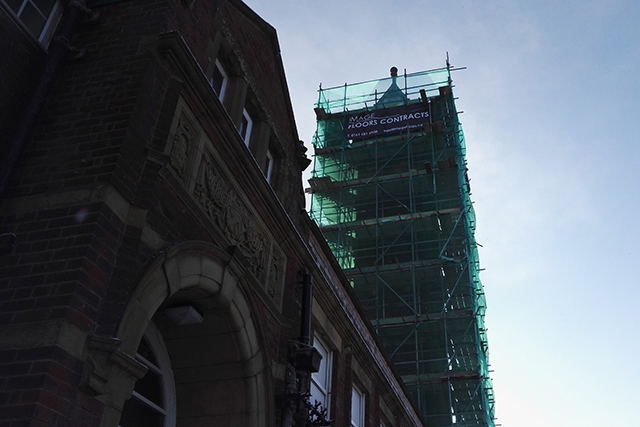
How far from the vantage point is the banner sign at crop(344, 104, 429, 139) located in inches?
1284

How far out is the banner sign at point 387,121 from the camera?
32.6 meters

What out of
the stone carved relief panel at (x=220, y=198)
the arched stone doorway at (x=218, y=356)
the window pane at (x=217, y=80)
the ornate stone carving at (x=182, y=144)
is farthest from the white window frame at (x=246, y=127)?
the arched stone doorway at (x=218, y=356)

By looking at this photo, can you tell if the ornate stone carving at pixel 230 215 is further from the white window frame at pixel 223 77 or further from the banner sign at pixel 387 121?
the banner sign at pixel 387 121

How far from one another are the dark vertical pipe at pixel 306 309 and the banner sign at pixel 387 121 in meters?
22.6

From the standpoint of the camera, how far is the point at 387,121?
33.2m

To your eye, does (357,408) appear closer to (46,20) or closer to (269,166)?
(269,166)

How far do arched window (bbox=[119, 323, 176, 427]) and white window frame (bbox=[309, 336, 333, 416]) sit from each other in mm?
3627

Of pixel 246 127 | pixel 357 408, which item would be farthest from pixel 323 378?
pixel 246 127

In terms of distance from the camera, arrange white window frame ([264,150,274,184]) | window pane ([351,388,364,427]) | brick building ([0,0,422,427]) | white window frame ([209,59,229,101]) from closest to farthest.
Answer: brick building ([0,0,422,427]) < white window frame ([209,59,229,101]) < white window frame ([264,150,274,184]) < window pane ([351,388,364,427])

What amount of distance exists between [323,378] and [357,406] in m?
2.22

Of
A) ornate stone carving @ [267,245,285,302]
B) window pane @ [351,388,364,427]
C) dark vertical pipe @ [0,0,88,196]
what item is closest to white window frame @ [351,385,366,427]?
window pane @ [351,388,364,427]

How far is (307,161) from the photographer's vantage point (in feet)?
38.2

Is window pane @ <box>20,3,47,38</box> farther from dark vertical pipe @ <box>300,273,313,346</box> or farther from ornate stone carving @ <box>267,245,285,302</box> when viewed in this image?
dark vertical pipe @ <box>300,273,313,346</box>

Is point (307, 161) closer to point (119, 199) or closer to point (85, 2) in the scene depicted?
point (85, 2)
